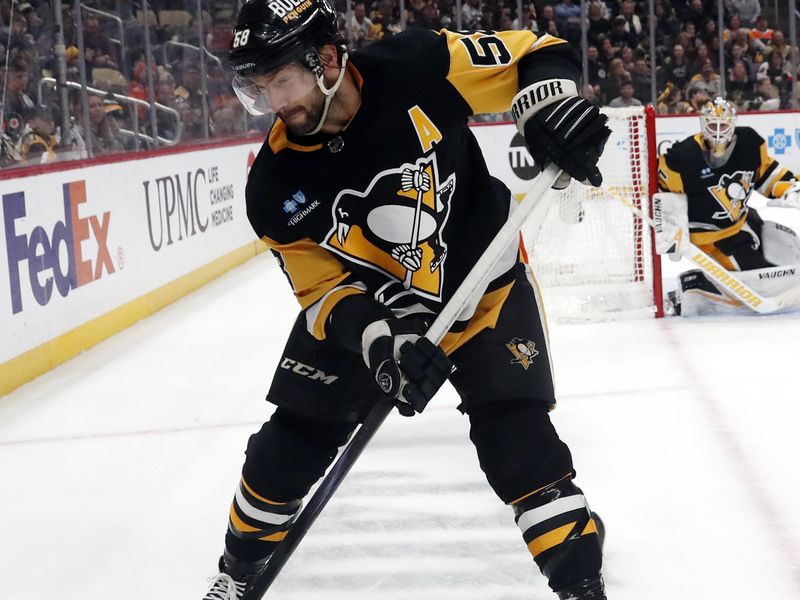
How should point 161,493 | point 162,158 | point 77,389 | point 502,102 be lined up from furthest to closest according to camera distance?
point 162,158, point 77,389, point 161,493, point 502,102

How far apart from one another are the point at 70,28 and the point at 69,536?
3.01 meters

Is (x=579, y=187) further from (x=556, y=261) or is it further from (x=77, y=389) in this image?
(x=77, y=389)

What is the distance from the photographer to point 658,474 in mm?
2705

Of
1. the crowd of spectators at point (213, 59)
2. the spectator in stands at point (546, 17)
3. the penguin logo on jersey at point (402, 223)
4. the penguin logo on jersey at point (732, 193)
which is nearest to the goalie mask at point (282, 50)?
the penguin logo on jersey at point (402, 223)

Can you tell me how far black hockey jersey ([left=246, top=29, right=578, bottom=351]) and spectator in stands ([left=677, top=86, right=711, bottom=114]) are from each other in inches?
309

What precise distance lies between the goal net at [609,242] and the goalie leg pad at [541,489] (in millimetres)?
3111

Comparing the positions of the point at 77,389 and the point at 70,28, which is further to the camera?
the point at 70,28

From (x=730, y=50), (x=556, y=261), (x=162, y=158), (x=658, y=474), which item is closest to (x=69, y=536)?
(x=658, y=474)

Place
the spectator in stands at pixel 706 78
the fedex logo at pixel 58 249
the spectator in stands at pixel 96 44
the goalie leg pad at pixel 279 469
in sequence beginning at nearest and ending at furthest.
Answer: the goalie leg pad at pixel 279 469, the fedex logo at pixel 58 249, the spectator in stands at pixel 96 44, the spectator in stands at pixel 706 78

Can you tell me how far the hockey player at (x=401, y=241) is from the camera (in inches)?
64.5

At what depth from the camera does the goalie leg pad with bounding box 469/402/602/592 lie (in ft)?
5.35

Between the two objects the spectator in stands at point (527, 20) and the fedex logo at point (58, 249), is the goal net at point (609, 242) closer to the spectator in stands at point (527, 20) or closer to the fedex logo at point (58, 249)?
the fedex logo at point (58, 249)

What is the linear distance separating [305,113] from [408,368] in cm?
42

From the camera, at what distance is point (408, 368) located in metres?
1.61
